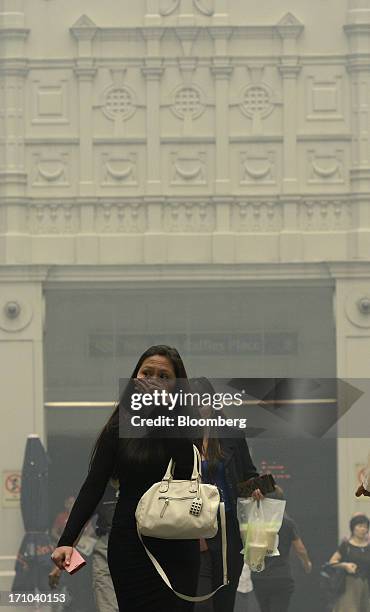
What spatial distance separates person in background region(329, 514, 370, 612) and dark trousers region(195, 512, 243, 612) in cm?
347

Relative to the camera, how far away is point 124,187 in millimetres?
11898

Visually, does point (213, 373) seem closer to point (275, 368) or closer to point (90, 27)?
point (275, 368)

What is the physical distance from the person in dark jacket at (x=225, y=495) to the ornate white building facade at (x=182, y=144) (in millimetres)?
7133

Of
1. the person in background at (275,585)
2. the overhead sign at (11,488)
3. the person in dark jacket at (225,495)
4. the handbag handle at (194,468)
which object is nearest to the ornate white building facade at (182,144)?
the overhead sign at (11,488)

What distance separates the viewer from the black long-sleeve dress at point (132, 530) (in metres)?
3.33

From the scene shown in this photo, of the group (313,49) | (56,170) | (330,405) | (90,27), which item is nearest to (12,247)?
(56,170)

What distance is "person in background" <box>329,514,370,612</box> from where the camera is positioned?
342 inches

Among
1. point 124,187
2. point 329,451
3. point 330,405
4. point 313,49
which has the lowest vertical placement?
point 329,451

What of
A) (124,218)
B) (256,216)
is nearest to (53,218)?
(124,218)

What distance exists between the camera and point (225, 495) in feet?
15.1

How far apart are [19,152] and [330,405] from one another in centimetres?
669

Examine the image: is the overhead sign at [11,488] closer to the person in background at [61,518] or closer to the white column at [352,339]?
the person in background at [61,518]

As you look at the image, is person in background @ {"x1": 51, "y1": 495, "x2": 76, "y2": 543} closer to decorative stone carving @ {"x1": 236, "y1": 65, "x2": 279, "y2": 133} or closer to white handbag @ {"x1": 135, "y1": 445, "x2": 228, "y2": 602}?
decorative stone carving @ {"x1": 236, "y1": 65, "x2": 279, "y2": 133}

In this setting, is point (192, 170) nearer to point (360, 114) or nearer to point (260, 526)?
point (360, 114)
